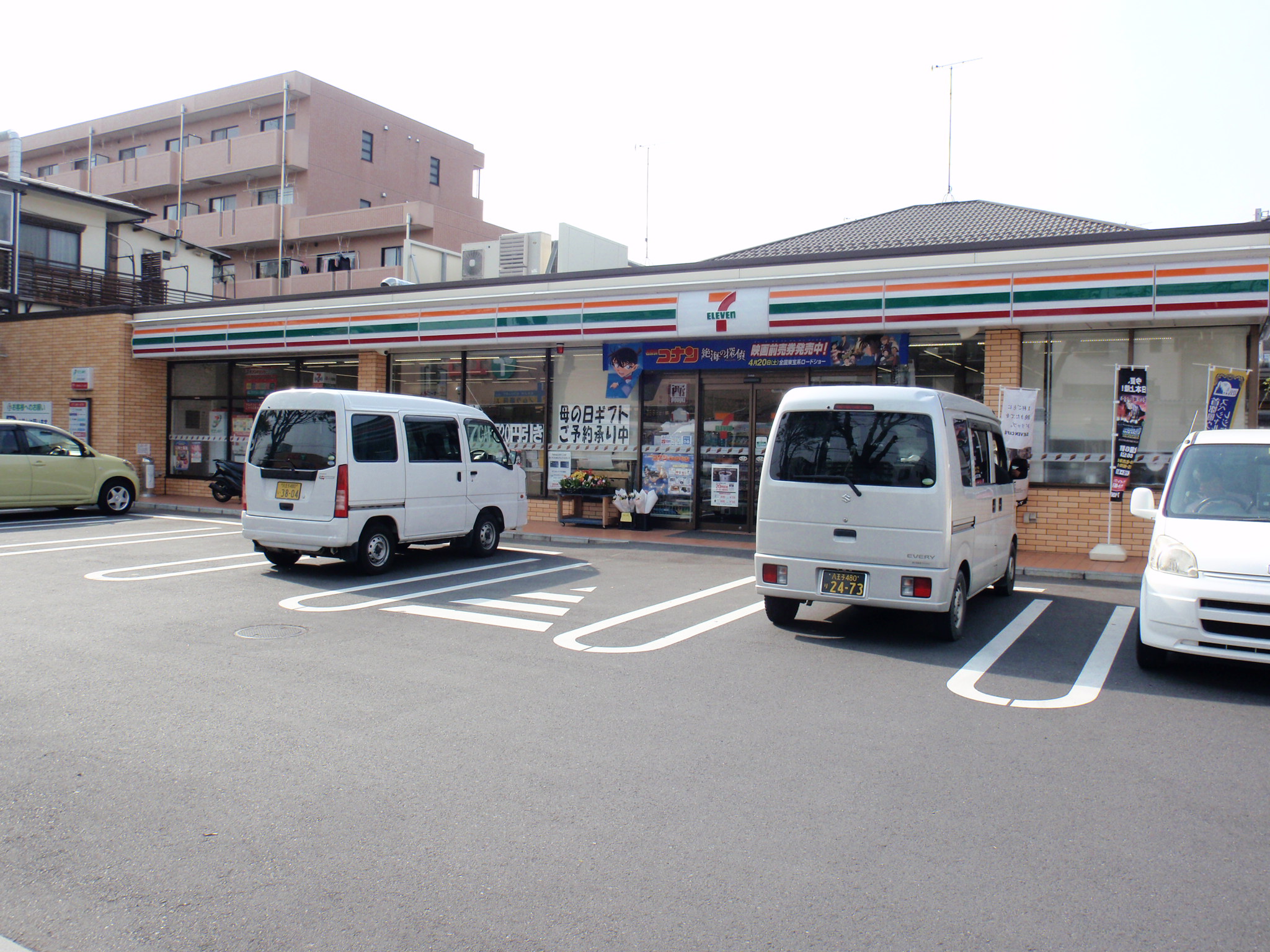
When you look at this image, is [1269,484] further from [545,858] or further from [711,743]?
[545,858]

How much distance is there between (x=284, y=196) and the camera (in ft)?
127

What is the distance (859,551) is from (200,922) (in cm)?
540

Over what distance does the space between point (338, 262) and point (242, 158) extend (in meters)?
15.5

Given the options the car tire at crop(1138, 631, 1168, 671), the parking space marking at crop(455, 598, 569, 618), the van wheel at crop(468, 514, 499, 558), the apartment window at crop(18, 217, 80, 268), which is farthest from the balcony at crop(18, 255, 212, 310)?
the car tire at crop(1138, 631, 1168, 671)

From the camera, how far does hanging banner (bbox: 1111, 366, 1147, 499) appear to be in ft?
38.9

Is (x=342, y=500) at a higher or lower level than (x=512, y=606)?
higher

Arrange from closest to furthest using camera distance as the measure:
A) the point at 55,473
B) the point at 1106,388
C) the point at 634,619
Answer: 1. the point at 634,619
2. the point at 1106,388
3. the point at 55,473

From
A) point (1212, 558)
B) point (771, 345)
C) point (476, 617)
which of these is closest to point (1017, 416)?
point (771, 345)

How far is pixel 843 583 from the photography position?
727 cm

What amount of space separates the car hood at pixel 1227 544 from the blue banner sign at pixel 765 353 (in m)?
7.47

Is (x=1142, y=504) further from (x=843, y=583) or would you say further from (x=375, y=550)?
(x=375, y=550)

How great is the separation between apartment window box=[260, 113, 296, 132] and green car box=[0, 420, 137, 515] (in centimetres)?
2777

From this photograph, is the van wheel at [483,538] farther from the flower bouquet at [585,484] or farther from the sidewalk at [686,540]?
the flower bouquet at [585,484]

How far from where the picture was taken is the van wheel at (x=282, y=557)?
10.4 metres
